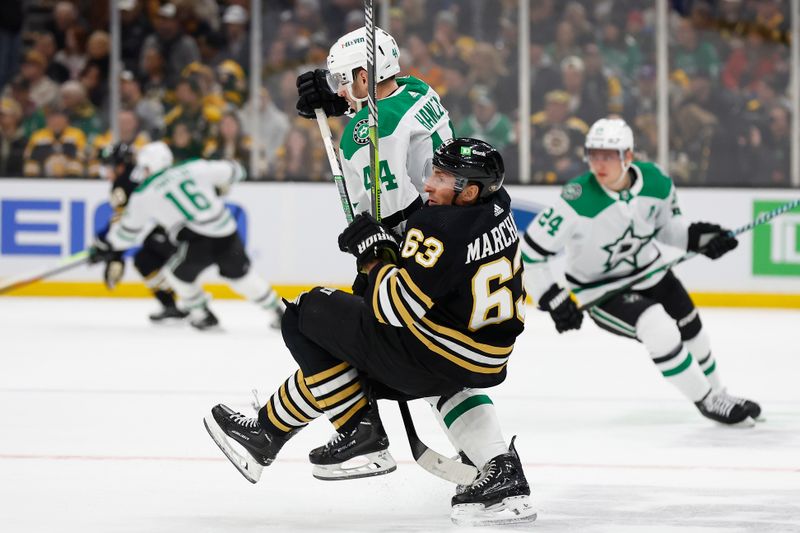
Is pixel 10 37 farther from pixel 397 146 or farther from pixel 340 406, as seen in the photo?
pixel 340 406

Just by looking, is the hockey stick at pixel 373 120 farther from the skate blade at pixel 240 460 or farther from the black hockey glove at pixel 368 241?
the skate blade at pixel 240 460

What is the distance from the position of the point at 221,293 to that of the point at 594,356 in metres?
3.17

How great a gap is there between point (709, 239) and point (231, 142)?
4733mm

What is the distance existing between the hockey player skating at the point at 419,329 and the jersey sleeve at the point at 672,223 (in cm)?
166

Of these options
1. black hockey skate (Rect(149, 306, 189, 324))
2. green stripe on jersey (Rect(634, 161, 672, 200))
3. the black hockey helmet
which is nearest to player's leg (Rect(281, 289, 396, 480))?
the black hockey helmet

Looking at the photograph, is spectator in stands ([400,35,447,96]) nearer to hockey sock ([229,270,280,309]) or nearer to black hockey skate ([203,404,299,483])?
hockey sock ([229,270,280,309])

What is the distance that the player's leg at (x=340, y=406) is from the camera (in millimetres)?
3188

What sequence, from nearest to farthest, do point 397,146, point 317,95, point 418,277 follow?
point 418,277
point 397,146
point 317,95

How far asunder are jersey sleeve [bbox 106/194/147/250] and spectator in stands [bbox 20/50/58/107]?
192cm

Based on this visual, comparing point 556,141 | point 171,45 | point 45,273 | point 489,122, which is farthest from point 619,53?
point 45,273

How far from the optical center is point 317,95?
3564mm

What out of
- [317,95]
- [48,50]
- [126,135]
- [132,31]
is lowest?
[317,95]

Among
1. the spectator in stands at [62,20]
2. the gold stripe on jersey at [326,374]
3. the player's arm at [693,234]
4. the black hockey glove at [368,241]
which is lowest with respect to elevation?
the gold stripe on jersey at [326,374]

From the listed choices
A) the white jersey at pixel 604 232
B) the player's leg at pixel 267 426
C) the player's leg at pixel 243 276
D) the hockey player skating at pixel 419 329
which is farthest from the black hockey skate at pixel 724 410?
the player's leg at pixel 243 276
